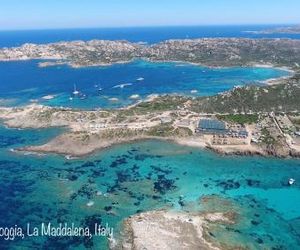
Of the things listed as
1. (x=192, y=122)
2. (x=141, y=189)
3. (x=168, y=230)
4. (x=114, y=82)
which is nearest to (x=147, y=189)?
(x=141, y=189)

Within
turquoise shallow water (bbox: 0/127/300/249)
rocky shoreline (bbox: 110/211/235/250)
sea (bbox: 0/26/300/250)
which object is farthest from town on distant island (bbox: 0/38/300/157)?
rocky shoreline (bbox: 110/211/235/250)

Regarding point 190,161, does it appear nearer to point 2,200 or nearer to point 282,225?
point 282,225

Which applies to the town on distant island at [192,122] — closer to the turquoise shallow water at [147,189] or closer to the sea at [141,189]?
the sea at [141,189]

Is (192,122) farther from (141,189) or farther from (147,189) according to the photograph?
(141,189)

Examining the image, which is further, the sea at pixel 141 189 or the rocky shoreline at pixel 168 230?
the sea at pixel 141 189

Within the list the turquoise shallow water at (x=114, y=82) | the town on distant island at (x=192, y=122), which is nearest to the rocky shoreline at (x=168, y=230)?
the town on distant island at (x=192, y=122)

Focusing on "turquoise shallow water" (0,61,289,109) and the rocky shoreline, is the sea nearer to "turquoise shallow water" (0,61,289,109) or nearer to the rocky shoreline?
the rocky shoreline
